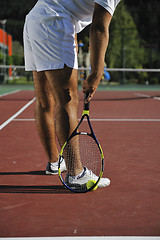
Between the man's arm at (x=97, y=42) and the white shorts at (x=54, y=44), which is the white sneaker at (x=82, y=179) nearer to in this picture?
the man's arm at (x=97, y=42)

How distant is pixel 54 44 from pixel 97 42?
0.31 metres

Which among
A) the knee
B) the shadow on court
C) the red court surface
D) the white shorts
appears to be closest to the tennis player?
the white shorts

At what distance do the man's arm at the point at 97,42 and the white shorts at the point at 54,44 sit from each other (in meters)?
0.18

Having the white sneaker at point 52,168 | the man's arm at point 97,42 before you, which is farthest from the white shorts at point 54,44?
the white sneaker at point 52,168

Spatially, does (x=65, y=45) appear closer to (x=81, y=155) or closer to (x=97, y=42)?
(x=97, y=42)

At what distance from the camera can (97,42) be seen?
9.75 ft

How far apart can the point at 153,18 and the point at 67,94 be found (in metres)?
70.9

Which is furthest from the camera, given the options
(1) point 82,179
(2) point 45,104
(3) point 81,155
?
(3) point 81,155

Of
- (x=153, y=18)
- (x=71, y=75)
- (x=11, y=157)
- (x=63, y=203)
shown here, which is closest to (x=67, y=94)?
(x=71, y=75)

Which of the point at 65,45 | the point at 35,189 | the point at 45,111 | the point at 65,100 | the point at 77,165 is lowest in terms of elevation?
the point at 35,189

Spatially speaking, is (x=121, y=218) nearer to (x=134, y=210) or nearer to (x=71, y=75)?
(x=134, y=210)

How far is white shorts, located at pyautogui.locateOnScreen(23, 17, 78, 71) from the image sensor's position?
3086 millimetres

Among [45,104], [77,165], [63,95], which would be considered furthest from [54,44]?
[77,165]

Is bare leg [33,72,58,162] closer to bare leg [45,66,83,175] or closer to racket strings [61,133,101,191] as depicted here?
racket strings [61,133,101,191]
